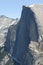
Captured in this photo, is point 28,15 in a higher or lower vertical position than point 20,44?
higher

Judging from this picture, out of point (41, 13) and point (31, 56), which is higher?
point (41, 13)

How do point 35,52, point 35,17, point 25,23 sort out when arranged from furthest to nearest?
point 25,23 < point 35,17 < point 35,52

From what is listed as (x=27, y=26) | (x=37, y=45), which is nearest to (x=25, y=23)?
(x=27, y=26)

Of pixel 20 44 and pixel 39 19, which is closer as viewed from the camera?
pixel 39 19

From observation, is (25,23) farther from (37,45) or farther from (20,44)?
(37,45)

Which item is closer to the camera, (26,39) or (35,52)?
(35,52)

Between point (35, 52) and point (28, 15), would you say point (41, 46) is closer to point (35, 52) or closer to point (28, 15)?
point (35, 52)

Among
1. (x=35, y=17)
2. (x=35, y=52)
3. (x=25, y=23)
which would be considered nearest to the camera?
(x=35, y=52)

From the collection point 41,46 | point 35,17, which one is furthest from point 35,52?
point 35,17

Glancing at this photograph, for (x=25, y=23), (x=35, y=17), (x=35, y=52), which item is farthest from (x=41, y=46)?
(x=25, y=23)
